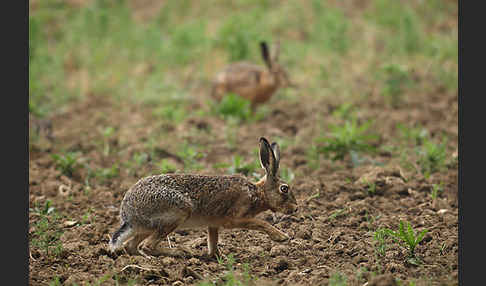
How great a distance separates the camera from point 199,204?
5.09 metres

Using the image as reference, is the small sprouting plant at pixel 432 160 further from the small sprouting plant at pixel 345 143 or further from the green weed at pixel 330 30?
the green weed at pixel 330 30

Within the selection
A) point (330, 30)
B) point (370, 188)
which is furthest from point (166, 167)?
point (330, 30)

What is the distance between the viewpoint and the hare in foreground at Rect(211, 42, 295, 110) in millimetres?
10172

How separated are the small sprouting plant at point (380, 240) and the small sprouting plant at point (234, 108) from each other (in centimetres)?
445

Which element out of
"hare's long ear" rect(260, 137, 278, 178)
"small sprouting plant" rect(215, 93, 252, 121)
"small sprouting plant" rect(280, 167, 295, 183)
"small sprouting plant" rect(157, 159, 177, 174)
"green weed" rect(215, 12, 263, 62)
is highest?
"green weed" rect(215, 12, 263, 62)

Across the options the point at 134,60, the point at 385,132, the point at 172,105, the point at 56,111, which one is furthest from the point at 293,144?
the point at 134,60

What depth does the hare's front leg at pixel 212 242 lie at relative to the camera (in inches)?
203

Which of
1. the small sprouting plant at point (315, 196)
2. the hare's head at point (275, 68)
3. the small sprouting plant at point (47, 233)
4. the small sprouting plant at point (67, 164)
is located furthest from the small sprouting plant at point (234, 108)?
the small sprouting plant at point (47, 233)

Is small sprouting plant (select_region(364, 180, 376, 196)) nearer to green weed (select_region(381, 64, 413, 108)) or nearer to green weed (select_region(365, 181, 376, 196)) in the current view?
green weed (select_region(365, 181, 376, 196))

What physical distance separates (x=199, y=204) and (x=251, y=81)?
210 inches

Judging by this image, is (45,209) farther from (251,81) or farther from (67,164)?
(251,81)

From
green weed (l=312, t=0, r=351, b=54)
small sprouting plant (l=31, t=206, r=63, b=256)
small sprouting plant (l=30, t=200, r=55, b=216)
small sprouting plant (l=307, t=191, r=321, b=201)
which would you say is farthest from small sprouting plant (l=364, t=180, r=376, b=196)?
green weed (l=312, t=0, r=351, b=54)

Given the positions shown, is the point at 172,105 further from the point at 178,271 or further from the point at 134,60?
the point at 178,271

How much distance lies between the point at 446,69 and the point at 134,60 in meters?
6.15
